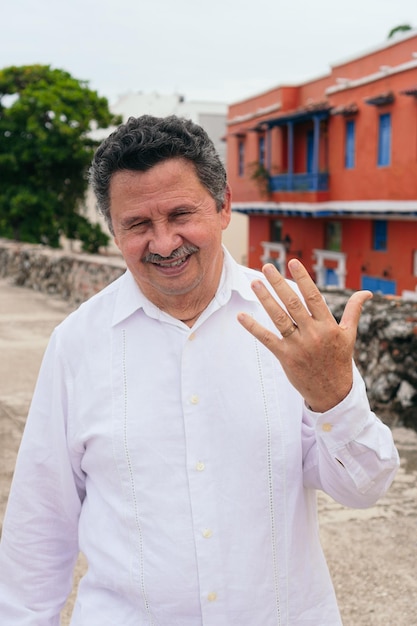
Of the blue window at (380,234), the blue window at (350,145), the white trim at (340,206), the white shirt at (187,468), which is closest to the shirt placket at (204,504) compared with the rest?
the white shirt at (187,468)

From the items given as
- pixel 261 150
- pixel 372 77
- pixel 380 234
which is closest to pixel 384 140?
pixel 372 77

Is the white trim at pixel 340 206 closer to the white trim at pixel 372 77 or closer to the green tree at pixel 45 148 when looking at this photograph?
the white trim at pixel 372 77

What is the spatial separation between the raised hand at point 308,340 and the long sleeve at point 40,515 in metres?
0.56

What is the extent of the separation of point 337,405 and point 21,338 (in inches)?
332

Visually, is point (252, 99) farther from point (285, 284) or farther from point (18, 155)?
point (285, 284)

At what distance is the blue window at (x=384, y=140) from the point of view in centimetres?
2094

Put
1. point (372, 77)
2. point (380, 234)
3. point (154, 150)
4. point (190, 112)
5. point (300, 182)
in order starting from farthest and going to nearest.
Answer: point (190, 112), point (300, 182), point (380, 234), point (372, 77), point (154, 150)

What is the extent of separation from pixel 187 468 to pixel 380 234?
2127 cm

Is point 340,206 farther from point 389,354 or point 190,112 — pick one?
point 190,112

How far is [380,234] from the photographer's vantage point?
22.2 metres

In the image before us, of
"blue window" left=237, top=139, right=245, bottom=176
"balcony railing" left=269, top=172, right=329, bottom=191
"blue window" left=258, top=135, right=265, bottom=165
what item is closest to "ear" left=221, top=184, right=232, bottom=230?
"balcony railing" left=269, top=172, right=329, bottom=191

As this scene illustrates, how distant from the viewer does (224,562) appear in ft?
5.43

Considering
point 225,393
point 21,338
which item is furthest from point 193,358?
point 21,338

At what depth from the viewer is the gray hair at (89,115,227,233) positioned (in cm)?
165
